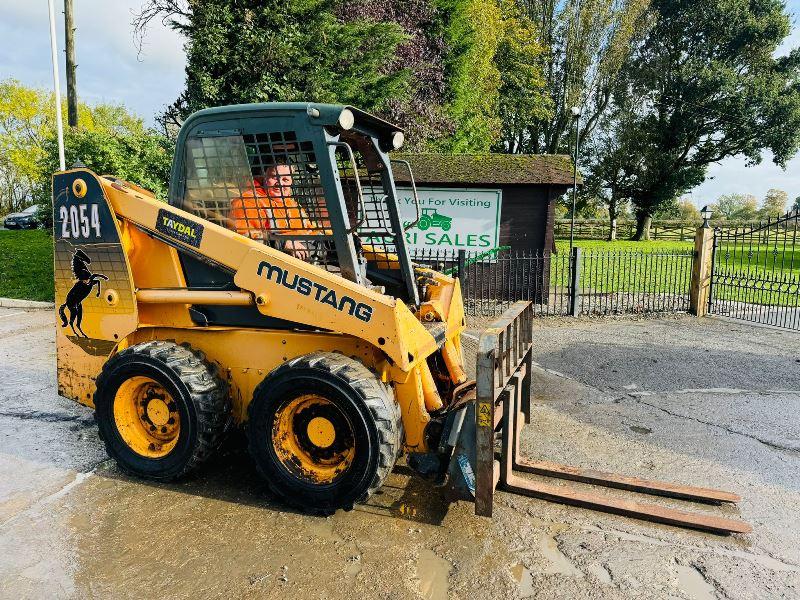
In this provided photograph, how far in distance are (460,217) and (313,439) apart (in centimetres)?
932

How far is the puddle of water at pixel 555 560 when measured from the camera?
322 cm

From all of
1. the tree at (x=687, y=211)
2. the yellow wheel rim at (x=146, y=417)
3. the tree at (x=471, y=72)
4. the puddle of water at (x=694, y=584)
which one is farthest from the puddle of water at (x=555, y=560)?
the tree at (x=687, y=211)

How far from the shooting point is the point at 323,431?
386 cm

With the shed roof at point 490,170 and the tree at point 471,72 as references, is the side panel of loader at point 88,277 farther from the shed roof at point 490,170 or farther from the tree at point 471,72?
the tree at point 471,72

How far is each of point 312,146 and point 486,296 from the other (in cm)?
946

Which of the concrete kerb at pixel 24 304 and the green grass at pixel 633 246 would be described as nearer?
the concrete kerb at pixel 24 304

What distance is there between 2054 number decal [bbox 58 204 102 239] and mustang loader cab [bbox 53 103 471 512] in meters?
0.01

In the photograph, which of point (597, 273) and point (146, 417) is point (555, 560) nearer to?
point (146, 417)

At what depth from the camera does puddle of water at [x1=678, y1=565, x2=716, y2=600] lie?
119 inches

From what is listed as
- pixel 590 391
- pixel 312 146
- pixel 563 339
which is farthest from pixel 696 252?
pixel 312 146

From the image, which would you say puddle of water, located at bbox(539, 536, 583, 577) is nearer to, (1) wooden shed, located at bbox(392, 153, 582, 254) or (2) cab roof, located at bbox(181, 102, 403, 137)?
(2) cab roof, located at bbox(181, 102, 403, 137)

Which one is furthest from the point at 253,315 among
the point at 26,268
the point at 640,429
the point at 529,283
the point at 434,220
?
the point at 26,268

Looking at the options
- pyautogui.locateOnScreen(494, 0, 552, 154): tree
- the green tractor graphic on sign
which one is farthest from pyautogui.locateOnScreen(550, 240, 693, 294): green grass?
pyautogui.locateOnScreen(494, 0, 552, 154): tree

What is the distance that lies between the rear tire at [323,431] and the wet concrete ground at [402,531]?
217 millimetres
